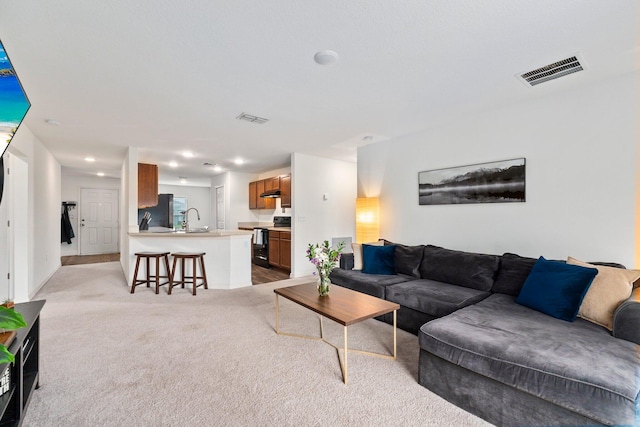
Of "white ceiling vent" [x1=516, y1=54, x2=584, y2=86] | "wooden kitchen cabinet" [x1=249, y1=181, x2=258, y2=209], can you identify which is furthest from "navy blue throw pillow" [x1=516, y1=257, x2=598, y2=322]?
"wooden kitchen cabinet" [x1=249, y1=181, x2=258, y2=209]

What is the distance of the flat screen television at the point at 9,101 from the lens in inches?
59.8

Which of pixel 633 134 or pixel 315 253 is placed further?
pixel 315 253

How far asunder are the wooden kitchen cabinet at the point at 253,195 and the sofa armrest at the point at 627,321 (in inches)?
272

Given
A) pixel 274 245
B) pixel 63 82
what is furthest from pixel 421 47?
pixel 274 245

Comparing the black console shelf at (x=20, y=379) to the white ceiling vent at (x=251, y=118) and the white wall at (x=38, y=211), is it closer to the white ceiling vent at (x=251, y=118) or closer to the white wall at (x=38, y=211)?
the white ceiling vent at (x=251, y=118)

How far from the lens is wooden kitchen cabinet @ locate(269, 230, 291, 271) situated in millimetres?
5973

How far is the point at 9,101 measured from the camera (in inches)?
62.9

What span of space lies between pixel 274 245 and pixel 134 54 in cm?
470

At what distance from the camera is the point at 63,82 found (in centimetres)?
260

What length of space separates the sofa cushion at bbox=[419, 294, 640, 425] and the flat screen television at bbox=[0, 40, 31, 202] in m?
2.81

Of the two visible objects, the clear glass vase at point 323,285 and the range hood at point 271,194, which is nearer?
Result: the clear glass vase at point 323,285

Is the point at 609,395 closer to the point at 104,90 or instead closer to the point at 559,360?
the point at 559,360

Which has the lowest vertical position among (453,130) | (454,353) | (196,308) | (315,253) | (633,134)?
(196,308)

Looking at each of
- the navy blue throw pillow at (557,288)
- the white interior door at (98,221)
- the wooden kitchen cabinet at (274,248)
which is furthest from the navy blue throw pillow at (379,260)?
the white interior door at (98,221)
